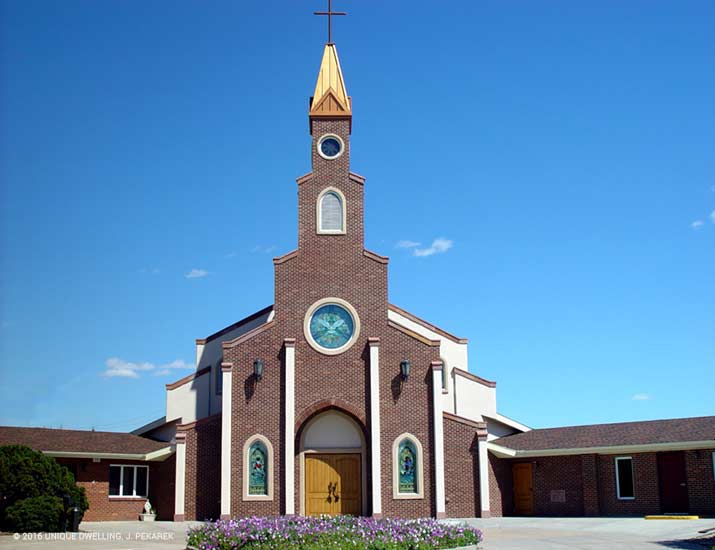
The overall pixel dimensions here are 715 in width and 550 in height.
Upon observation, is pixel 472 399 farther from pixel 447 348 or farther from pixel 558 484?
pixel 558 484

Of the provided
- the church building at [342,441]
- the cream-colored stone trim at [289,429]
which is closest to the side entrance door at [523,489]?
the church building at [342,441]

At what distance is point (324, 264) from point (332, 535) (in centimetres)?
1397

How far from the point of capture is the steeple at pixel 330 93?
32.7m

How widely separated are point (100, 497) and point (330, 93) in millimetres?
17002

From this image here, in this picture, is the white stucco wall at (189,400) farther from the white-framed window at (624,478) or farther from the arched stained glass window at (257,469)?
the white-framed window at (624,478)

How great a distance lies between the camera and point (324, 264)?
1230 inches

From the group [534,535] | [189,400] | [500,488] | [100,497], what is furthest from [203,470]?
[534,535]

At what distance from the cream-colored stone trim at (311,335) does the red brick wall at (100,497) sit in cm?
819

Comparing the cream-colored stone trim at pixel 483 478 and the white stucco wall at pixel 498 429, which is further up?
the white stucco wall at pixel 498 429

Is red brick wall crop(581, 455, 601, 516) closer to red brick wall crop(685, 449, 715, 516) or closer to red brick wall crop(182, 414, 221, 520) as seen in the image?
red brick wall crop(685, 449, 715, 516)

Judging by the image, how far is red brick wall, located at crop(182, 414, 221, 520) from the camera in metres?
30.0

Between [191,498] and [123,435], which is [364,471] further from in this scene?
[123,435]

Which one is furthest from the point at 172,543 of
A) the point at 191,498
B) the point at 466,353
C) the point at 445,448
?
the point at 466,353

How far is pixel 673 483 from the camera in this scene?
30.2 metres
